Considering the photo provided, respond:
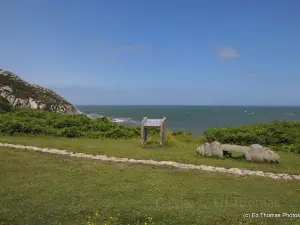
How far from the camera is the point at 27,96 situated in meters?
49.4

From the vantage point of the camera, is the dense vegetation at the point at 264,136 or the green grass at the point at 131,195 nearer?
the green grass at the point at 131,195

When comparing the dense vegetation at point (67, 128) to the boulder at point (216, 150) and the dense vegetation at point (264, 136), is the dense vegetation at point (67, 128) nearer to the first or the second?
the dense vegetation at point (264, 136)

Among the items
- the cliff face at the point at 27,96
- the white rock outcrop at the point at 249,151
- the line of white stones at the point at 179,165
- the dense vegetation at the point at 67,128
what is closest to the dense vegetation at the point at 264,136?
the white rock outcrop at the point at 249,151

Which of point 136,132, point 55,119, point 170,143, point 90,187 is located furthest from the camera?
point 55,119

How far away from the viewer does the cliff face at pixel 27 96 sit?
47397mm

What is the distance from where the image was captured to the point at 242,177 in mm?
13773

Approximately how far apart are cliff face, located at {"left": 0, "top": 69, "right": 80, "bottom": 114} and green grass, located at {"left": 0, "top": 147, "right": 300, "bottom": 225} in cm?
3486

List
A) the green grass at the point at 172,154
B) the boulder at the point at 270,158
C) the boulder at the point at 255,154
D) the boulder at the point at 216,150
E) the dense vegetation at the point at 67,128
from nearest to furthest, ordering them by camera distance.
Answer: the green grass at the point at 172,154 < the boulder at the point at 270,158 < the boulder at the point at 255,154 < the boulder at the point at 216,150 < the dense vegetation at the point at 67,128

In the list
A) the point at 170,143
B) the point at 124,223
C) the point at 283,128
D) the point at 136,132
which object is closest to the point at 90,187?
the point at 124,223

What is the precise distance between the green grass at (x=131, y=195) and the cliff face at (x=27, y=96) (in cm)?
3486

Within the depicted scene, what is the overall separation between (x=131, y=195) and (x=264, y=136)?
15676 millimetres

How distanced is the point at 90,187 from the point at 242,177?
658 cm

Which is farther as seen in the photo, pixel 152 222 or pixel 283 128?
pixel 283 128

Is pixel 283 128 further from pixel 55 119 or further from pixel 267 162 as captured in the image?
pixel 55 119
